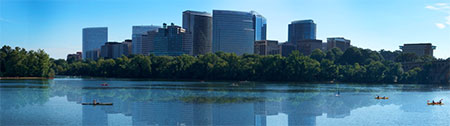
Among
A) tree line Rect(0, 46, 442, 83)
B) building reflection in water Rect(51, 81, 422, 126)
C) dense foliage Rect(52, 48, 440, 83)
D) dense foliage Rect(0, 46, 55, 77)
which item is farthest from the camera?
dense foliage Rect(52, 48, 440, 83)

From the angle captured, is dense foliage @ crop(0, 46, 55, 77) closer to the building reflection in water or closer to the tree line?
the tree line

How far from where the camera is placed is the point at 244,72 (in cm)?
14450

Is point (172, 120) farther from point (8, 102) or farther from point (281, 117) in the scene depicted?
point (8, 102)

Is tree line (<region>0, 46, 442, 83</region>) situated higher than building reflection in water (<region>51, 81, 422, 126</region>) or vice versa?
tree line (<region>0, 46, 442, 83</region>)

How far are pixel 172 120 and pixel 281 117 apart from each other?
10.6 m

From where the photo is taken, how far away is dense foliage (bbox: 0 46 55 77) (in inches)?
4921

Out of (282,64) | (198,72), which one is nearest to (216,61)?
(198,72)

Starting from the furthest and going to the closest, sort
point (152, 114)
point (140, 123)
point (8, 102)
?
point (8, 102) → point (152, 114) → point (140, 123)

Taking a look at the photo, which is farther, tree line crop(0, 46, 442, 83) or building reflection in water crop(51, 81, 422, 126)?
tree line crop(0, 46, 442, 83)

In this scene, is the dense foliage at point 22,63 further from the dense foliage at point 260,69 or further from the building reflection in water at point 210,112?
the building reflection in water at point 210,112

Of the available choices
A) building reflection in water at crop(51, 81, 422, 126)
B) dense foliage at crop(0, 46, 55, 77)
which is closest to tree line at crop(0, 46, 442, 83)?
dense foliage at crop(0, 46, 55, 77)

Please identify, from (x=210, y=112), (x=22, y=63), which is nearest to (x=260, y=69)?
(x=22, y=63)

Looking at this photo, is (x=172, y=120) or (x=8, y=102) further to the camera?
(x=8, y=102)

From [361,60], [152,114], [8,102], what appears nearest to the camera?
[152,114]
